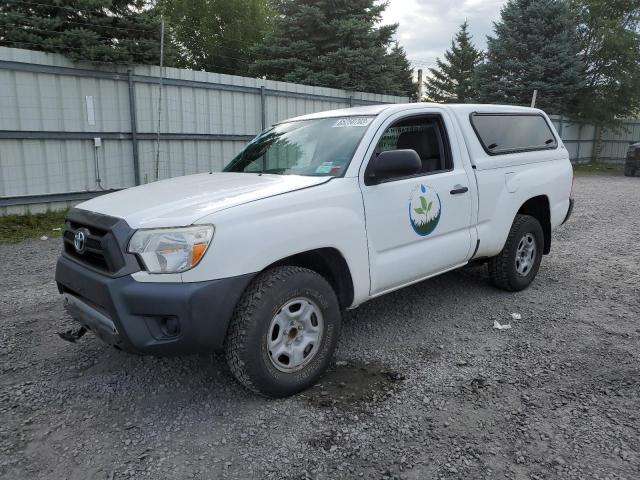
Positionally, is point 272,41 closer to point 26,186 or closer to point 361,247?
point 26,186

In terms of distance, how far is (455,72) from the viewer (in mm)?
35469

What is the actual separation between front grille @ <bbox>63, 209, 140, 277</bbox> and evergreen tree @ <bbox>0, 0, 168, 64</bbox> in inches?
265

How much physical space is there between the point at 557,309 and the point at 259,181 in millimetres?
3065

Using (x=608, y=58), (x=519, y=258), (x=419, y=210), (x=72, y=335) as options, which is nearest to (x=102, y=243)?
(x=72, y=335)

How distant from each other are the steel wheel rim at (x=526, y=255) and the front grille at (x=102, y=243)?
12.4 ft

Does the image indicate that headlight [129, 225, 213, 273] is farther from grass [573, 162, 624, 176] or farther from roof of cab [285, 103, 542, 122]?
grass [573, 162, 624, 176]

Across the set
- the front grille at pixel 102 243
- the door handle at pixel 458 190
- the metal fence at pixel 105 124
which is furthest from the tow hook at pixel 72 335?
the metal fence at pixel 105 124

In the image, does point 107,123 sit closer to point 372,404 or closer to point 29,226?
point 29,226

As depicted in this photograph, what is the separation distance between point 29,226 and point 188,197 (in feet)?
20.4

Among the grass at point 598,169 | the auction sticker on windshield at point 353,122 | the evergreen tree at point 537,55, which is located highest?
the evergreen tree at point 537,55

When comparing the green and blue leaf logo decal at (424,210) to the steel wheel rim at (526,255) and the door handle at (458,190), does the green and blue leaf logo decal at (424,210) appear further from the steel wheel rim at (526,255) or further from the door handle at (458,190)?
the steel wheel rim at (526,255)

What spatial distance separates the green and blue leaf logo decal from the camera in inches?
145

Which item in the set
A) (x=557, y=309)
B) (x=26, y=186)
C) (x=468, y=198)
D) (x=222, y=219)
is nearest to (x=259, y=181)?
(x=222, y=219)

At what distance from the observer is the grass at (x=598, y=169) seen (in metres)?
20.8
